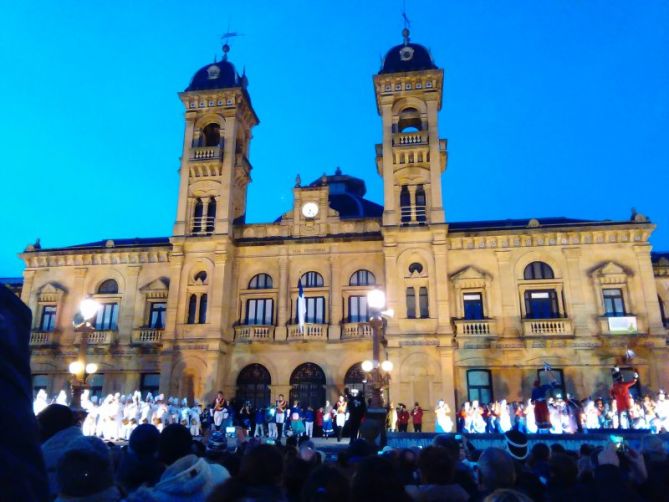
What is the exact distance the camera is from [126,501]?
12.2 ft

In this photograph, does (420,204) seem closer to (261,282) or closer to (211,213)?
(261,282)

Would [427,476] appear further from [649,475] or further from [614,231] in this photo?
[614,231]

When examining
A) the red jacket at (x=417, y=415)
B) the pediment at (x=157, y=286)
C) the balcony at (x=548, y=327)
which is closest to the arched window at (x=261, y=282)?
the pediment at (x=157, y=286)

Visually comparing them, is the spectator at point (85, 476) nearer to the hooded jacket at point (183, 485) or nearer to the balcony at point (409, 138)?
the hooded jacket at point (183, 485)

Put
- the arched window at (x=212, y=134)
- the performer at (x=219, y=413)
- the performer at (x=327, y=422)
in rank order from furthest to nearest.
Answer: the arched window at (x=212, y=134) < the performer at (x=327, y=422) < the performer at (x=219, y=413)

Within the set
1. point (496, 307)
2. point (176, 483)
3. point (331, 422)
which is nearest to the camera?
point (176, 483)

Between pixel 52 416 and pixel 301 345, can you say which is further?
pixel 301 345

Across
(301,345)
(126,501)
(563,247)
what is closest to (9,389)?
(126,501)

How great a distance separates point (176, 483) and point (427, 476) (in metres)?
2.16

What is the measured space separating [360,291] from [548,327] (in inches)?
444

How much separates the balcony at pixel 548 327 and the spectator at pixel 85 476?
1196 inches

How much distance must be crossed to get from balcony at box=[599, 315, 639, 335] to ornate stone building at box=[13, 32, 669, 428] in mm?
77

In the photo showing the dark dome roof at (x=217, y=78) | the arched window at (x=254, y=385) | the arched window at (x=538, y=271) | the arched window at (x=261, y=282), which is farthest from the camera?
the dark dome roof at (x=217, y=78)

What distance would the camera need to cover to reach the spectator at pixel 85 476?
3199mm
